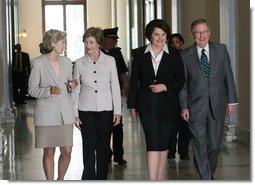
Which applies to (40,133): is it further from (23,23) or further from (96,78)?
(23,23)

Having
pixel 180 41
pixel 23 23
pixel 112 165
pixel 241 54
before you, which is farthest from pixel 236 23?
pixel 23 23

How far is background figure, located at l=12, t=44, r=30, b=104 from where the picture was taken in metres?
15.6

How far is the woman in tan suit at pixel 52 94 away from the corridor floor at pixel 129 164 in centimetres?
78

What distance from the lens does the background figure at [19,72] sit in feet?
51.2

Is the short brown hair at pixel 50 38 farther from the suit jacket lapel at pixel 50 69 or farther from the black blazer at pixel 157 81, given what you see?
the black blazer at pixel 157 81

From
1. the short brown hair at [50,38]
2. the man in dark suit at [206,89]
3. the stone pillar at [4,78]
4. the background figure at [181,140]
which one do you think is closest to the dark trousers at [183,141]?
the background figure at [181,140]

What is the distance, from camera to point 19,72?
51.9 ft

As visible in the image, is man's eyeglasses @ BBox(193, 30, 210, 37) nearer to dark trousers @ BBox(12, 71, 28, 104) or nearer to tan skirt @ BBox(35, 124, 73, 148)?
tan skirt @ BBox(35, 124, 73, 148)

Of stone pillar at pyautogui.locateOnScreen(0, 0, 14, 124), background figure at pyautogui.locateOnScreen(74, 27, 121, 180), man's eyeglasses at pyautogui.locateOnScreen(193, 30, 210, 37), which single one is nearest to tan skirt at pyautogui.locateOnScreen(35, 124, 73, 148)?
background figure at pyautogui.locateOnScreen(74, 27, 121, 180)

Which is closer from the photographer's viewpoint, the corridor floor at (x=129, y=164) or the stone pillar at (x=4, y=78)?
the corridor floor at (x=129, y=164)

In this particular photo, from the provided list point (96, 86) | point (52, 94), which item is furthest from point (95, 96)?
point (52, 94)

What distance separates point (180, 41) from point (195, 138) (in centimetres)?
223

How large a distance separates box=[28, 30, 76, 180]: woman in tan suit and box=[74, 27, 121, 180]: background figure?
87 millimetres

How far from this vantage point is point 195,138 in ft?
15.6
